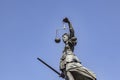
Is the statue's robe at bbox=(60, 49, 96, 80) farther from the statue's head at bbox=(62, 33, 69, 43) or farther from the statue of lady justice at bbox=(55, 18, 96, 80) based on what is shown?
the statue's head at bbox=(62, 33, 69, 43)

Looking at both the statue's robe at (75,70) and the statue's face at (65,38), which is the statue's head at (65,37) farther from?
the statue's robe at (75,70)

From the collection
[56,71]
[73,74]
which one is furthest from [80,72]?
[56,71]

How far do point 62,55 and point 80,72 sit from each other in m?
1.34

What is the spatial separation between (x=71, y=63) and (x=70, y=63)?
40 millimetres

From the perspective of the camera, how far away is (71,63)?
17.2m

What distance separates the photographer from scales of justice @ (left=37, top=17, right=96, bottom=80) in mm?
16953

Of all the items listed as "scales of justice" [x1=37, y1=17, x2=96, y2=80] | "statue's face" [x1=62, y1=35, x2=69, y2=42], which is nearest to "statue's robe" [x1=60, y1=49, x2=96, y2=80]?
"scales of justice" [x1=37, y1=17, x2=96, y2=80]

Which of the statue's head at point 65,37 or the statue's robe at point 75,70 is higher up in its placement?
the statue's head at point 65,37

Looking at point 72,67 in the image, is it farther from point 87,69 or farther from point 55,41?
point 55,41

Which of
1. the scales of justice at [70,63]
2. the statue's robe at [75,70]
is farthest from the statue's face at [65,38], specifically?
the statue's robe at [75,70]

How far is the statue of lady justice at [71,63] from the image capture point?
17.0 metres

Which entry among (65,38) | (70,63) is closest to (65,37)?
(65,38)

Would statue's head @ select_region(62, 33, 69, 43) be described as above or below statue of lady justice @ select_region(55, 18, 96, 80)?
above

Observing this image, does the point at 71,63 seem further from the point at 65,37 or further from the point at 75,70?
the point at 65,37
